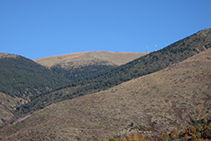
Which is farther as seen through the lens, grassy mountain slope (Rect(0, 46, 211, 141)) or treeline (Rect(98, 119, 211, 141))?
grassy mountain slope (Rect(0, 46, 211, 141))

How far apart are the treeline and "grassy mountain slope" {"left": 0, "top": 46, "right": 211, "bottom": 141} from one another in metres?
4.50

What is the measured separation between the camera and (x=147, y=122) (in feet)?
309

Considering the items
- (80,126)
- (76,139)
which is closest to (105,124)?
(80,126)

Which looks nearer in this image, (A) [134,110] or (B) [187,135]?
(B) [187,135]

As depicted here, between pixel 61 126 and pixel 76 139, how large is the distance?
35.6 ft

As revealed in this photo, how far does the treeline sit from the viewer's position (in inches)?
2937

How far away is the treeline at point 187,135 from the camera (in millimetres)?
74594

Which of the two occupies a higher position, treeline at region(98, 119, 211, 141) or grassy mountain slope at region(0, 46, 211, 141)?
grassy mountain slope at region(0, 46, 211, 141)

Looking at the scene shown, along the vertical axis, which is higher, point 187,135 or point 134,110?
point 134,110

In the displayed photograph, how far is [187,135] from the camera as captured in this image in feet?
256

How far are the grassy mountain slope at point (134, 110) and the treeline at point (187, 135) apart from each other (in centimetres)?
450

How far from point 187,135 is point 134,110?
2746 centimetres

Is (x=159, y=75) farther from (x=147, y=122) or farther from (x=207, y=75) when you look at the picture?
(x=147, y=122)

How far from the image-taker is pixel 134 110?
103 meters
